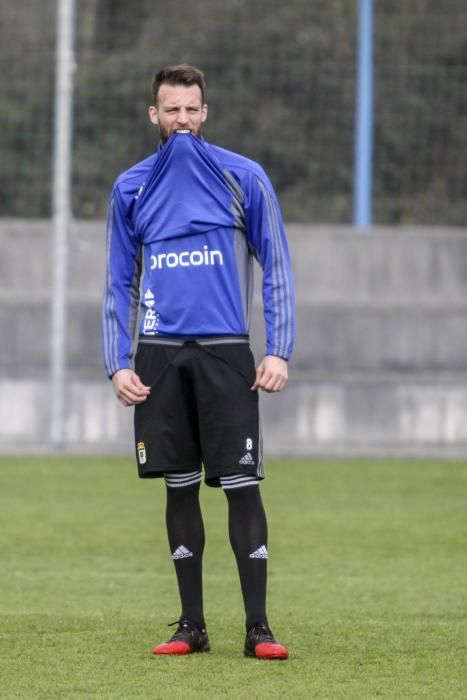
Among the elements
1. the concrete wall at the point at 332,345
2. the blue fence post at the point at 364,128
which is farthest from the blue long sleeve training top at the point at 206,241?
the blue fence post at the point at 364,128

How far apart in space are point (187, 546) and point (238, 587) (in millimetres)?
1982

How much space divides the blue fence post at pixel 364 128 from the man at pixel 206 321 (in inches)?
403

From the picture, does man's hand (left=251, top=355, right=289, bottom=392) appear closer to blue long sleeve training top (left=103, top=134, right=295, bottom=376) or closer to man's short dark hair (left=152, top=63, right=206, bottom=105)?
blue long sleeve training top (left=103, top=134, right=295, bottom=376)

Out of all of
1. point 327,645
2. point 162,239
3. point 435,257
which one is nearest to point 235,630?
point 327,645

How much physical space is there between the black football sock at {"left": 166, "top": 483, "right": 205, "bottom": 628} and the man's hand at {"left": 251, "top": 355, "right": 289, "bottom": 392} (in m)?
0.45

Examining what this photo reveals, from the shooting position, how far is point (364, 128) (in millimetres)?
16016

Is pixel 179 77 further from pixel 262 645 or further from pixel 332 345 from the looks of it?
pixel 332 345

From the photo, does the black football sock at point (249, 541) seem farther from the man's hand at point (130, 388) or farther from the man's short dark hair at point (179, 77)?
the man's short dark hair at point (179, 77)

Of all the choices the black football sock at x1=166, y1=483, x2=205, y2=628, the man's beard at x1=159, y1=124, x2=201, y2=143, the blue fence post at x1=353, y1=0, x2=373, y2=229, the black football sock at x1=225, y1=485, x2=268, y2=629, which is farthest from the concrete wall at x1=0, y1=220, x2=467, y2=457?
the man's beard at x1=159, y1=124, x2=201, y2=143

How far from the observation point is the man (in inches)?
229

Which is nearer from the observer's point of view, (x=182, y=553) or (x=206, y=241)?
(x=206, y=241)

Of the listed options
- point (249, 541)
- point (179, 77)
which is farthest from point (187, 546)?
point (179, 77)

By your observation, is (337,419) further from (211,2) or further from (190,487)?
(190,487)

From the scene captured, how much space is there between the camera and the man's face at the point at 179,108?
5836 millimetres
